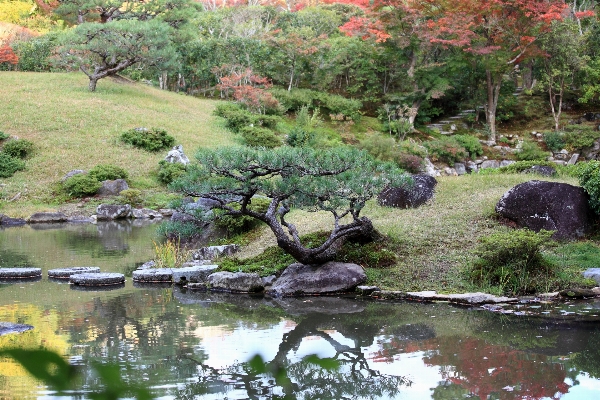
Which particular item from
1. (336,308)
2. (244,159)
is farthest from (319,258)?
(244,159)

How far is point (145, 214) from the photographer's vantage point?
56.8ft

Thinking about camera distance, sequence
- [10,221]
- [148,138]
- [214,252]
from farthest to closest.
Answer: [148,138] < [10,221] < [214,252]

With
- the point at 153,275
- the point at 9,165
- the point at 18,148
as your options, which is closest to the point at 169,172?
the point at 9,165

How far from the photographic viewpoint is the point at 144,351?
5.52 metres

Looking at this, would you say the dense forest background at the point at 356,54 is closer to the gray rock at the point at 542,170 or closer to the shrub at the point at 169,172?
the shrub at the point at 169,172

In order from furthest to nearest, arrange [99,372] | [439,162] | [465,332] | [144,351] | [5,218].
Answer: [439,162], [5,218], [465,332], [144,351], [99,372]

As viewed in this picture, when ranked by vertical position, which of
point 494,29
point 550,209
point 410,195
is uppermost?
point 494,29

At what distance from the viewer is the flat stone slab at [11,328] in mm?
5976

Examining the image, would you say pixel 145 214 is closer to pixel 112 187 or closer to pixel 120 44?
pixel 112 187

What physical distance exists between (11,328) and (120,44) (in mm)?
A: 19125

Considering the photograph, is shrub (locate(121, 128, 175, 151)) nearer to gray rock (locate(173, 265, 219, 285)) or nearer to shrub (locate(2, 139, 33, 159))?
shrub (locate(2, 139, 33, 159))

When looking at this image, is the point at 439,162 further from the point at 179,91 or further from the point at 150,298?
the point at 150,298

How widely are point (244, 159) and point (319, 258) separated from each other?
1.70 m

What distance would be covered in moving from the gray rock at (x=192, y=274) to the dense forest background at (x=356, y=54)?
15123mm
